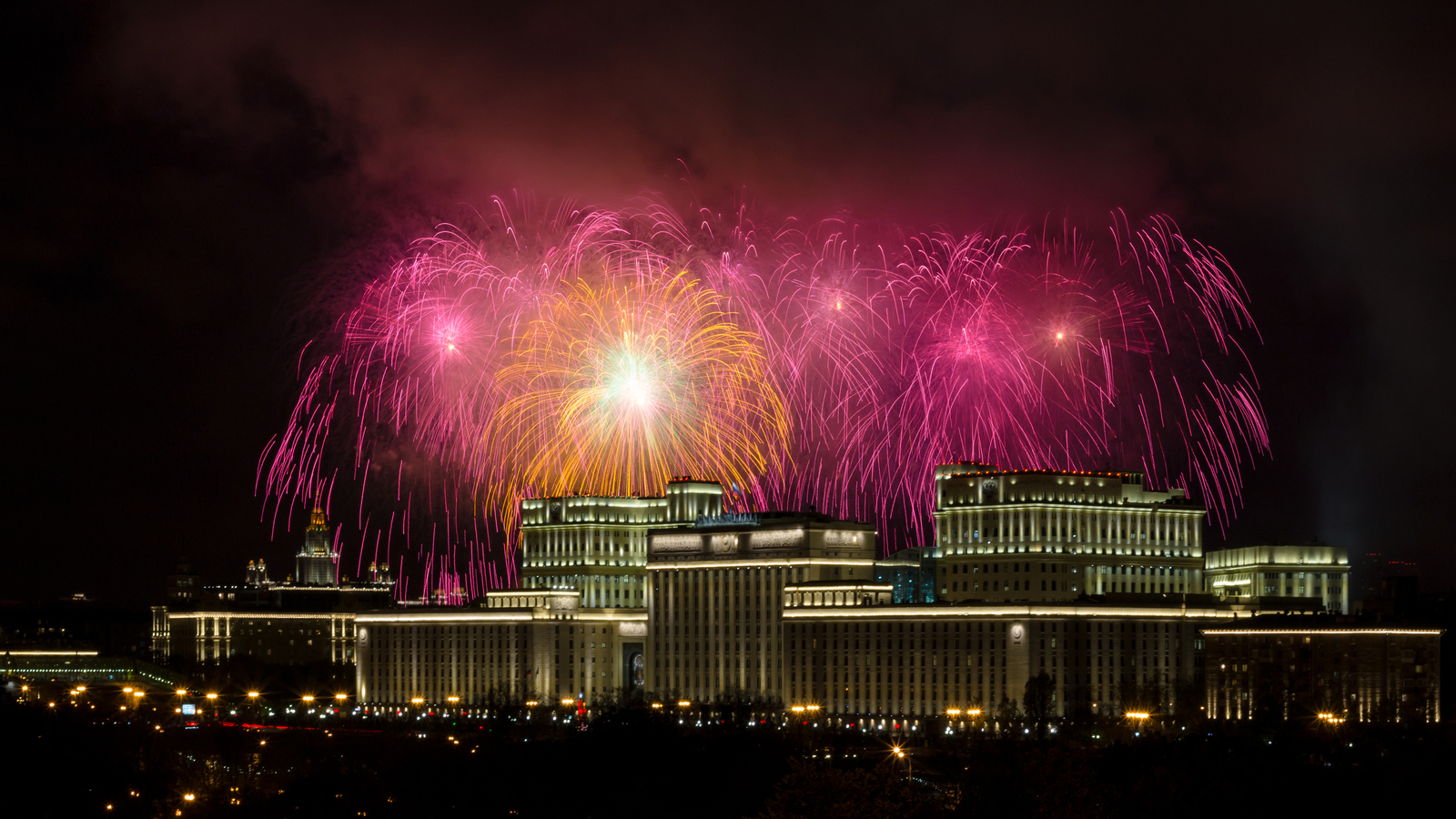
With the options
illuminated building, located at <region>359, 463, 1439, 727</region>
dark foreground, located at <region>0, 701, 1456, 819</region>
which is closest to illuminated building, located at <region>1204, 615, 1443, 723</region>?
illuminated building, located at <region>359, 463, 1439, 727</region>

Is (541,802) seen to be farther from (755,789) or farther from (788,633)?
(788,633)

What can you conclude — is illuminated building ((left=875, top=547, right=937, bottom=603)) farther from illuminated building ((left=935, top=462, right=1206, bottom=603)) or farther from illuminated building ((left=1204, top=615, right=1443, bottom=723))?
illuminated building ((left=1204, top=615, right=1443, bottom=723))

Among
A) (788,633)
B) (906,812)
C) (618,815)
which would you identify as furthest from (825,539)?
(906,812)

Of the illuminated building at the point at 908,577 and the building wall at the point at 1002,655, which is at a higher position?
the illuminated building at the point at 908,577

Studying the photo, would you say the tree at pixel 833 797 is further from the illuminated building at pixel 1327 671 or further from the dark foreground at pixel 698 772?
the illuminated building at pixel 1327 671

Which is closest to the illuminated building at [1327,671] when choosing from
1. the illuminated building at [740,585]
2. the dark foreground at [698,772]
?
the dark foreground at [698,772]

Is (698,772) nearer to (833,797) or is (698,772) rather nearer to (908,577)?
(833,797)

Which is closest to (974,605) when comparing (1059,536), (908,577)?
(1059,536)

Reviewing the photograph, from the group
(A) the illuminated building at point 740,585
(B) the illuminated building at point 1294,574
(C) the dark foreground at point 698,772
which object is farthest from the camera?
(A) the illuminated building at point 740,585
